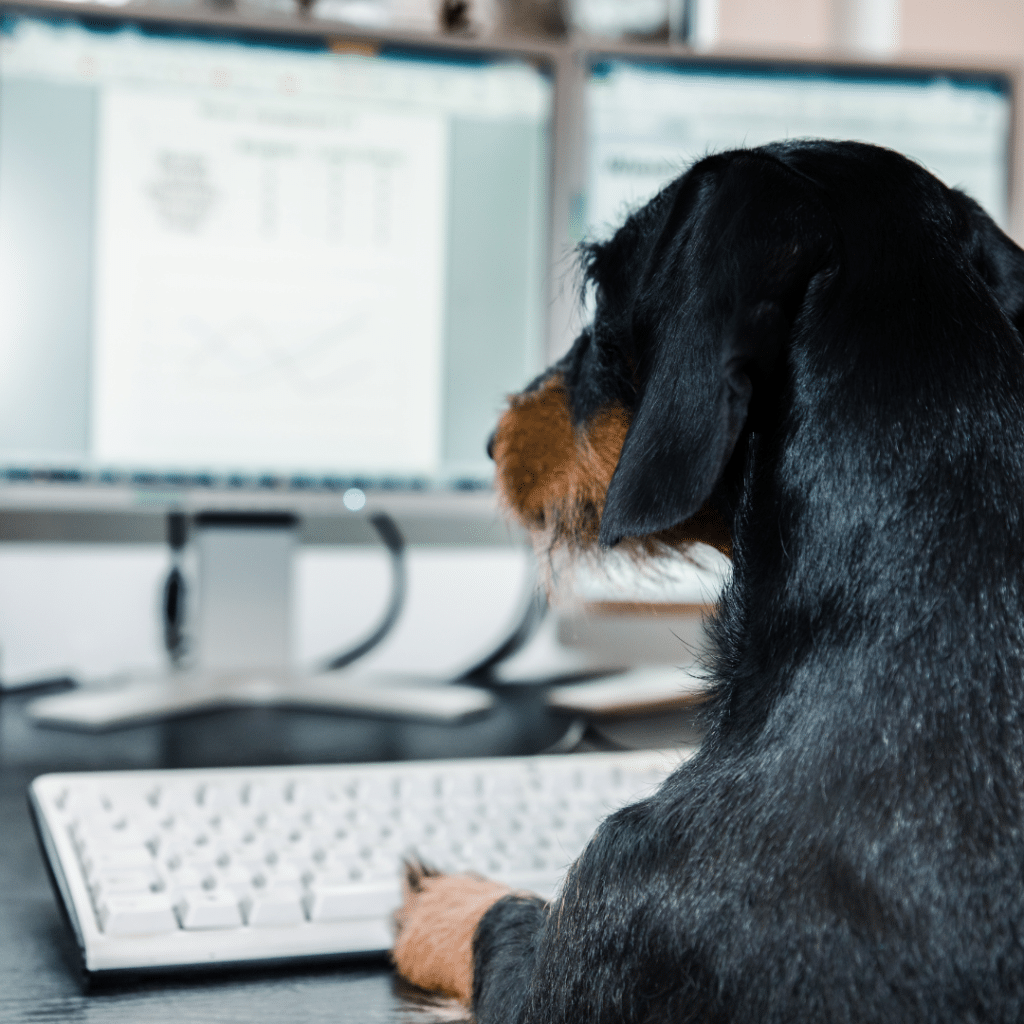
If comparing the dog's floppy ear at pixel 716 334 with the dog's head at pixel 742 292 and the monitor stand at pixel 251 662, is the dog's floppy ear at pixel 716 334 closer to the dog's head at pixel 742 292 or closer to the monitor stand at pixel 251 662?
the dog's head at pixel 742 292

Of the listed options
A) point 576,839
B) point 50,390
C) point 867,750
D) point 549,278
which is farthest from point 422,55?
point 867,750

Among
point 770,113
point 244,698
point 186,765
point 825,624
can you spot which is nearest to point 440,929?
point 825,624

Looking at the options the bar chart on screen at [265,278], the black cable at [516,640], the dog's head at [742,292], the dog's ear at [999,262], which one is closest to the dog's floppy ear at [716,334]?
the dog's head at [742,292]

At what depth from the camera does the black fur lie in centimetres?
32

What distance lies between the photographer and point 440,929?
48 centimetres

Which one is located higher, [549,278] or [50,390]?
[549,278]

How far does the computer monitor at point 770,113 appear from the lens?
3.26 feet

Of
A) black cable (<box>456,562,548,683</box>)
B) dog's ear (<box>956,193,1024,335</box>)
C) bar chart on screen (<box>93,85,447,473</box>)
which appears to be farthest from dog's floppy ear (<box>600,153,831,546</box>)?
black cable (<box>456,562,548,683</box>)

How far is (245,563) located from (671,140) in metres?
0.55

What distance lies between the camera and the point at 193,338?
3.08 ft

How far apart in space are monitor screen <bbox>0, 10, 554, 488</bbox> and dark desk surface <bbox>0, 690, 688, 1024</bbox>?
0.22 meters

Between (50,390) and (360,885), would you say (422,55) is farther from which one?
(360,885)

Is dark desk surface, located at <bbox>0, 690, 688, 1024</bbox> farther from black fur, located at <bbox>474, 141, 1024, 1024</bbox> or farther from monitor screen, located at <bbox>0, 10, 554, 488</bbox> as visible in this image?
monitor screen, located at <bbox>0, 10, 554, 488</bbox>

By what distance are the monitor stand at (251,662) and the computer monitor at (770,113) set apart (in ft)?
1.40
